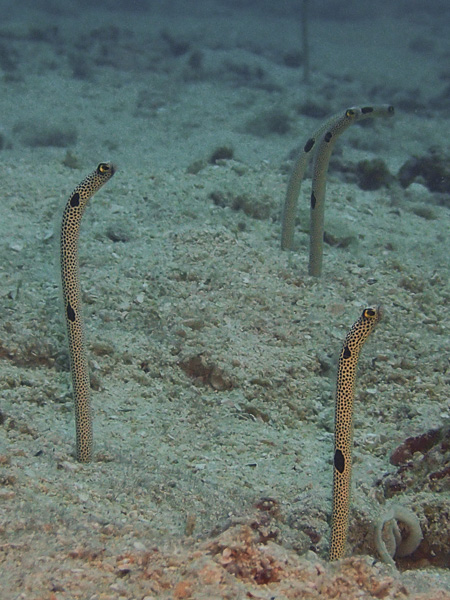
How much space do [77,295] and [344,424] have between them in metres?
1.40

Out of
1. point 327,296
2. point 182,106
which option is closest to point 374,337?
point 327,296

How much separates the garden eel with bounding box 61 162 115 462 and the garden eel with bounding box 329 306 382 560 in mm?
1287

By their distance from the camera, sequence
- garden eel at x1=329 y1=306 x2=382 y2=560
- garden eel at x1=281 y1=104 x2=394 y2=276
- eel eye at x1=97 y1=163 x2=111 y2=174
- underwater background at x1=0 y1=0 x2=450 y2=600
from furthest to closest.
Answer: garden eel at x1=281 y1=104 x2=394 y2=276, eel eye at x1=97 y1=163 x2=111 y2=174, garden eel at x1=329 y1=306 x2=382 y2=560, underwater background at x1=0 y1=0 x2=450 y2=600

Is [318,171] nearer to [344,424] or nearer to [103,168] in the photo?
[103,168]

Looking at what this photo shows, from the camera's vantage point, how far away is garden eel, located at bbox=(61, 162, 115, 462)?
2.50 m

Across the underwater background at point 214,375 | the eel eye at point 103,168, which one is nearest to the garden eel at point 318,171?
the underwater background at point 214,375

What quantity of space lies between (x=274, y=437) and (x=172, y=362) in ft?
3.16

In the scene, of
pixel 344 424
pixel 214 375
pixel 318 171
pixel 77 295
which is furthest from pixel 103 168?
pixel 318 171

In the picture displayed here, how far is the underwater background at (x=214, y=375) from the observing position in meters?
1.96

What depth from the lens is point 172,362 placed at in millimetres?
3986

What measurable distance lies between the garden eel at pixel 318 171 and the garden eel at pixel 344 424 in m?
2.70

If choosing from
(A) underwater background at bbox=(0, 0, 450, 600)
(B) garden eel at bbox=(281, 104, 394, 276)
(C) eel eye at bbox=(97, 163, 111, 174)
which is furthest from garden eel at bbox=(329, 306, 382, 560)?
(B) garden eel at bbox=(281, 104, 394, 276)

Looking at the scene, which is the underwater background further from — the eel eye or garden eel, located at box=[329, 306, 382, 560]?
the eel eye

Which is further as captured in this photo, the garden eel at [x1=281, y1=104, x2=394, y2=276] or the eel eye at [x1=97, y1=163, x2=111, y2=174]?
the garden eel at [x1=281, y1=104, x2=394, y2=276]
